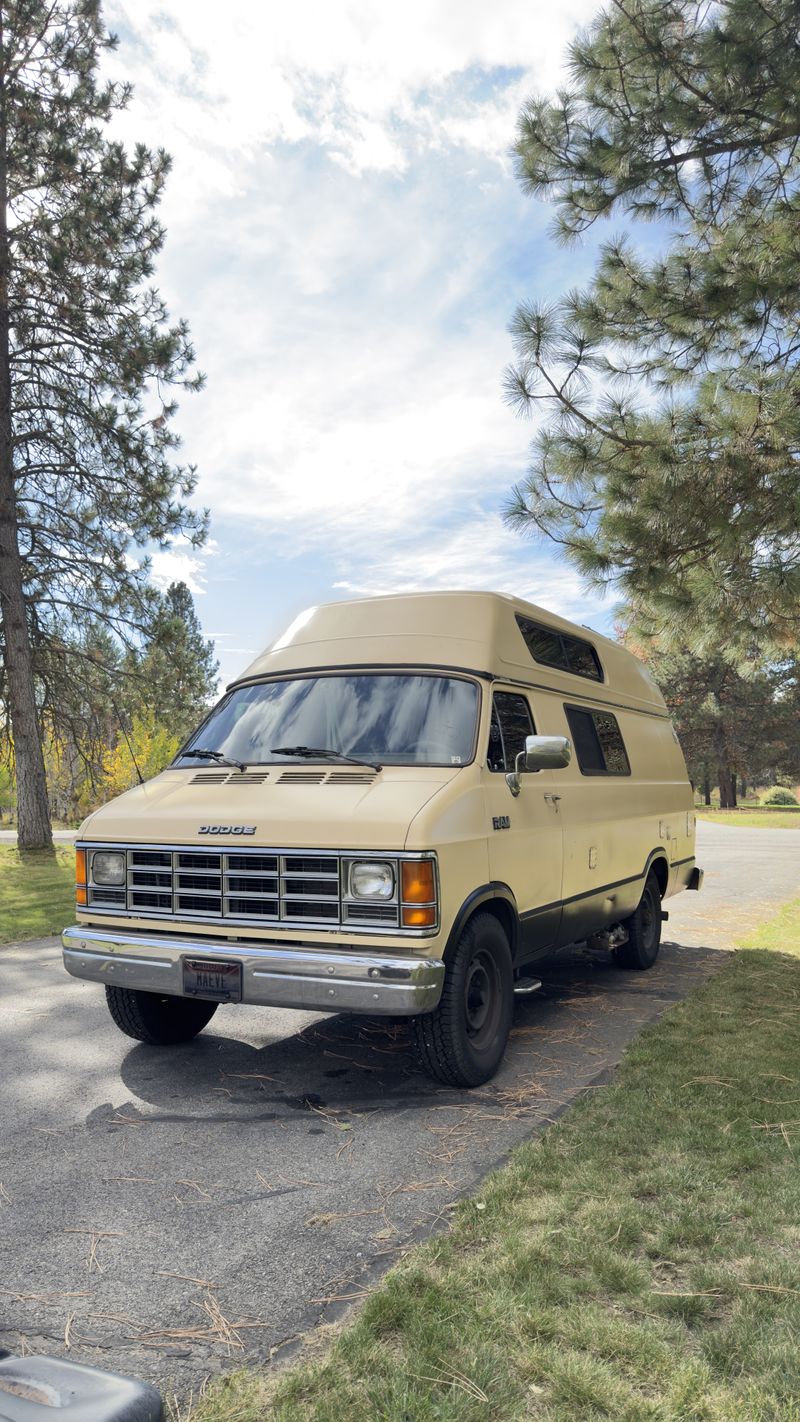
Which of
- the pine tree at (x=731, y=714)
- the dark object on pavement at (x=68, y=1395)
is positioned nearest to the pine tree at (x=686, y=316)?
the dark object on pavement at (x=68, y=1395)

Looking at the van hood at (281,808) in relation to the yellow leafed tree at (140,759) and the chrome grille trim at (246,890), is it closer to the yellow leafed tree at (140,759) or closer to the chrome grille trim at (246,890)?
the chrome grille trim at (246,890)

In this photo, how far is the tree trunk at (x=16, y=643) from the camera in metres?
17.1

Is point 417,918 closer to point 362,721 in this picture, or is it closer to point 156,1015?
point 362,721

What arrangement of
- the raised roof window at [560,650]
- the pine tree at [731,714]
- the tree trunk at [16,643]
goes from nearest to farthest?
1. the raised roof window at [560,650]
2. the tree trunk at [16,643]
3. the pine tree at [731,714]

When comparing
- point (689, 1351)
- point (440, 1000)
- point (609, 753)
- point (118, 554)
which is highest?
point (118, 554)

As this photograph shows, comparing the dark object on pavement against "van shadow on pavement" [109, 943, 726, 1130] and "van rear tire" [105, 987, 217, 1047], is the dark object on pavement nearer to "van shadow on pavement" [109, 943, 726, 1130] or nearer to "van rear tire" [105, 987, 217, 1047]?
"van shadow on pavement" [109, 943, 726, 1130]

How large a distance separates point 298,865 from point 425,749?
102 cm

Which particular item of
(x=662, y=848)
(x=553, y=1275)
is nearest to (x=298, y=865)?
(x=553, y=1275)

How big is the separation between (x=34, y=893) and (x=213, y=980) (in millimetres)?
9091

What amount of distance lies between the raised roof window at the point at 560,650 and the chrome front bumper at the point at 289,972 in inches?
105

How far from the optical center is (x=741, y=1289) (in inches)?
118

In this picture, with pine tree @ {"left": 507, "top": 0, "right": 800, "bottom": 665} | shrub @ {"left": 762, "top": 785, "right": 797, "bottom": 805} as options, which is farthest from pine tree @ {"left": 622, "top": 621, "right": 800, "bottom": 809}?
pine tree @ {"left": 507, "top": 0, "right": 800, "bottom": 665}

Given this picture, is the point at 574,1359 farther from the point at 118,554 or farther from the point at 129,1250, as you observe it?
the point at 118,554

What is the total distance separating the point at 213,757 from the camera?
5.79 m
